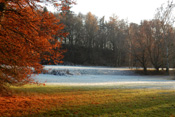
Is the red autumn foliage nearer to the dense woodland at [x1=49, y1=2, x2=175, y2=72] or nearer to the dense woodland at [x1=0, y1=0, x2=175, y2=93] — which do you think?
the dense woodland at [x1=0, y1=0, x2=175, y2=93]

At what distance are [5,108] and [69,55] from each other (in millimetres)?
45618

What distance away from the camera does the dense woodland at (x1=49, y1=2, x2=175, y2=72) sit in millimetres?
30906

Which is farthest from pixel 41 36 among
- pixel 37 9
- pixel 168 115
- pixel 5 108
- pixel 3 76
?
pixel 168 115

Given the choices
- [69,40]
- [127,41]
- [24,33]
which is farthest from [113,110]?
[69,40]

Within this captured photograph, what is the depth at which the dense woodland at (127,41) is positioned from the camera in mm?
30906

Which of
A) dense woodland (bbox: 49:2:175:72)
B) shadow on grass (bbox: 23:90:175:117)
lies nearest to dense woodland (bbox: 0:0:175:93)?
dense woodland (bbox: 49:2:175:72)

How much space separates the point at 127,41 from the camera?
33.2m

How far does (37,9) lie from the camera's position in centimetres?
677

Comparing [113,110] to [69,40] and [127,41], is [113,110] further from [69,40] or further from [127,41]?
[69,40]

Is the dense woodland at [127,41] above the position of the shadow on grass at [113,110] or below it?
above

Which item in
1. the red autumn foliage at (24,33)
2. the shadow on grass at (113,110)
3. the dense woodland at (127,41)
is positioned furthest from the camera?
the dense woodland at (127,41)

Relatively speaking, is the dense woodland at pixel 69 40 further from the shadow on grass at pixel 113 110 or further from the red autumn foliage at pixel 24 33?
the shadow on grass at pixel 113 110

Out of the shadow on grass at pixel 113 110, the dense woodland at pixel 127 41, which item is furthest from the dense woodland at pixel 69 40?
the shadow on grass at pixel 113 110

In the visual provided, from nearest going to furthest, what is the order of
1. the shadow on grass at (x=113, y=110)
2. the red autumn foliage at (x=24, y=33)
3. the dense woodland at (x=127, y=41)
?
the shadow on grass at (x=113, y=110) < the red autumn foliage at (x=24, y=33) < the dense woodland at (x=127, y=41)
